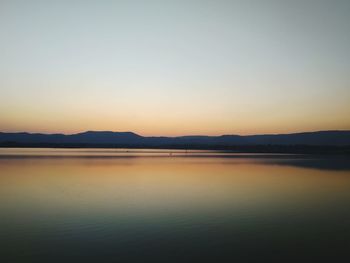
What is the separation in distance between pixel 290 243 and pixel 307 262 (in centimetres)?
195

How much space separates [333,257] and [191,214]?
7283mm

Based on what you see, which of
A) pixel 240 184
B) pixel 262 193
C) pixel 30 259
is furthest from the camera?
pixel 240 184

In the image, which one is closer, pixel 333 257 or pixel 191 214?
pixel 333 257

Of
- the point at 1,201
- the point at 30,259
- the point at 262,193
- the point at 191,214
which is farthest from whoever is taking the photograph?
Answer: the point at 262,193

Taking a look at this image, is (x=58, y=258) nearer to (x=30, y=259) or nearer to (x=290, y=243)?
(x=30, y=259)

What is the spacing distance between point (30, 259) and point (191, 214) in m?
8.29

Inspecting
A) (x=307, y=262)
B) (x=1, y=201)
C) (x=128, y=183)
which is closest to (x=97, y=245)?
(x=307, y=262)

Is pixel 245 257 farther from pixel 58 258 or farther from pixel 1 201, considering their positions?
pixel 1 201

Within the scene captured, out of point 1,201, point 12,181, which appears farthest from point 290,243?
point 12,181

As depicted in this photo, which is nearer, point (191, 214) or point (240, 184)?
point (191, 214)

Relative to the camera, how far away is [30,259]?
976 cm

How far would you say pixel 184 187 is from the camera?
26969 mm

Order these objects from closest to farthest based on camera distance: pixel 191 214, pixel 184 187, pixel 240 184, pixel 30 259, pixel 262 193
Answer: pixel 30 259
pixel 191 214
pixel 262 193
pixel 184 187
pixel 240 184

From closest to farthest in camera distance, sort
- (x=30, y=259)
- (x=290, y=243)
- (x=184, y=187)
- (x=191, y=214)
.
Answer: (x=30, y=259) < (x=290, y=243) < (x=191, y=214) < (x=184, y=187)
